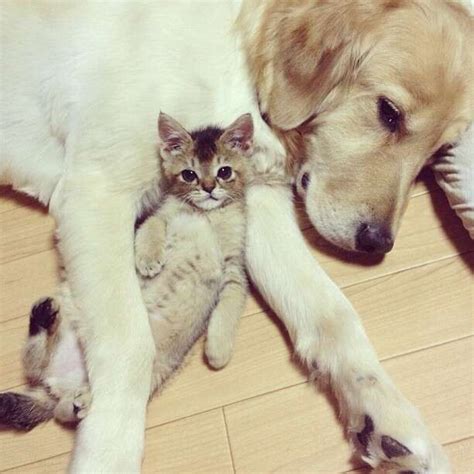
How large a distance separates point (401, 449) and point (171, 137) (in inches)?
28.8

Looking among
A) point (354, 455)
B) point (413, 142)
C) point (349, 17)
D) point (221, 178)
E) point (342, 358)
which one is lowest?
point (354, 455)

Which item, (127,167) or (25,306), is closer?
(127,167)

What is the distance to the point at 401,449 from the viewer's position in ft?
3.99

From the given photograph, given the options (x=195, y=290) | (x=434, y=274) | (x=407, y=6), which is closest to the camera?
(x=407, y=6)

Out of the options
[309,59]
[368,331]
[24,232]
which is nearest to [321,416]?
[368,331]

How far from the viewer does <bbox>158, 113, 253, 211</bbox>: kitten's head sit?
1393mm

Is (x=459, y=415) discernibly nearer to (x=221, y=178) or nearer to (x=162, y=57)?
(x=221, y=178)

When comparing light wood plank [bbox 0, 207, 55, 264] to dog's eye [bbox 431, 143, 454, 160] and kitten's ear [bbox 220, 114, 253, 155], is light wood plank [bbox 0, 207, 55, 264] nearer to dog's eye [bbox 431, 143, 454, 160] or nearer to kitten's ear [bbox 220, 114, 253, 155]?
kitten's ear [bbox 220, 114, 253, 155]

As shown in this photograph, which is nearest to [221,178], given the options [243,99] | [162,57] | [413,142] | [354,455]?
[243,99]

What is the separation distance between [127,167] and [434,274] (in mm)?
708

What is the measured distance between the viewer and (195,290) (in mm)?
1401

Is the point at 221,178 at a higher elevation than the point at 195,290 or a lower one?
higher

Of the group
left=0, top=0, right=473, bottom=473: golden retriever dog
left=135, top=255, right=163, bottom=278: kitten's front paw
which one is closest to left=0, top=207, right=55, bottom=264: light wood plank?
left=0, top=0, right=473, bottom=473: golden retriever dog

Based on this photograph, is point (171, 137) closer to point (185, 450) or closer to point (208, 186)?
point (208, 186)
